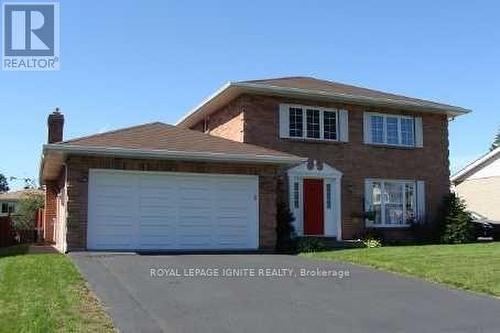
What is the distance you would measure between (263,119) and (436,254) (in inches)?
306

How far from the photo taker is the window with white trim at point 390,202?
23234mm

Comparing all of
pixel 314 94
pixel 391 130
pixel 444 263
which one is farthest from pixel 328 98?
pixel 444 263

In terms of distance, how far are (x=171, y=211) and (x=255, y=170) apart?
289 centimetres

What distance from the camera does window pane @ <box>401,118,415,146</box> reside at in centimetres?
2419

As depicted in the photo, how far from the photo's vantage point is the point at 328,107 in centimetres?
2261

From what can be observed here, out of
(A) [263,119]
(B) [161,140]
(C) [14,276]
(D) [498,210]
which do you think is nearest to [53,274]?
(C) [14,276]

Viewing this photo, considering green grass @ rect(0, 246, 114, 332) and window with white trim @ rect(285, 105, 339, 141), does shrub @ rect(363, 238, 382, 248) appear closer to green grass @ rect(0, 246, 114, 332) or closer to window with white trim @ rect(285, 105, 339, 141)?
window with white trim @ rect(285, 105, 339, 141)

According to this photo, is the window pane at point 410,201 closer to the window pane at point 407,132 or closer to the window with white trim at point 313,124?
the window pane at point 407,132

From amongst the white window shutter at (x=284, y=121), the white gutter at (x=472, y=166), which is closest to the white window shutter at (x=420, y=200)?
the white window shutter at (x=284, y=121)

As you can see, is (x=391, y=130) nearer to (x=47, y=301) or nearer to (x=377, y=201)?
(x=377, y=201)

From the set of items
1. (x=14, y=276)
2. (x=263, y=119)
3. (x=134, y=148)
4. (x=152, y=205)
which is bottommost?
(x=14, y=276)

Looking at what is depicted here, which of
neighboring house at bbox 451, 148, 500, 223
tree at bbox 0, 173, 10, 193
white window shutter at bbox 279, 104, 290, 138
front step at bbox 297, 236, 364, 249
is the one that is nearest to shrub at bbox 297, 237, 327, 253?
front step at bbox 297, 236, 364, 249

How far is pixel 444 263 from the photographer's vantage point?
14352mm

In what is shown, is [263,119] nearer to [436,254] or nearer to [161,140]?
[161,140]
